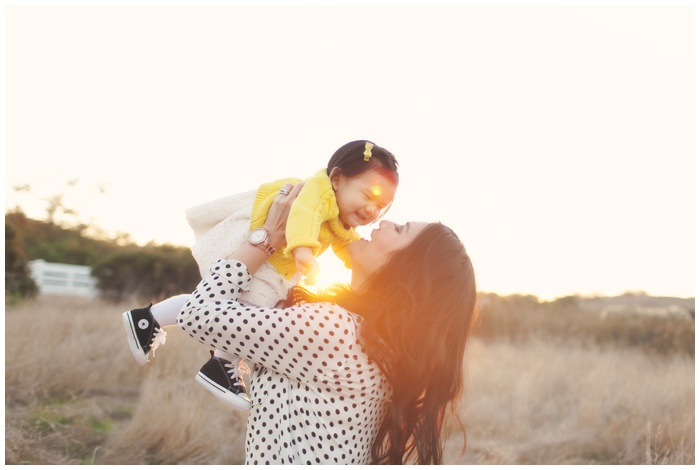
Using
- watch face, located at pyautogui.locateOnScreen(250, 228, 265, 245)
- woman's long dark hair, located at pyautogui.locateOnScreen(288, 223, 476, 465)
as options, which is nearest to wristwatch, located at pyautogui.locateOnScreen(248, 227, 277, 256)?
watch face, located at pyautogui.locateOnScreen(250, 228, 265, 245)

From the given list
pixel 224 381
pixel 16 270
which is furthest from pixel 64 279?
pixel 224 381

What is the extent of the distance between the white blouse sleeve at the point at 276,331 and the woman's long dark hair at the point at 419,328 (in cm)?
10

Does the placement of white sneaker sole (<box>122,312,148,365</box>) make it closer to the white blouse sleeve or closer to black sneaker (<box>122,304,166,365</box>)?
black sneaker (<box>122,304,166,365</box>)

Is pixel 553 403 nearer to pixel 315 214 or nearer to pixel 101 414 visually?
pixel 101 414

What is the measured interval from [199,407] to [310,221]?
4.05 metres

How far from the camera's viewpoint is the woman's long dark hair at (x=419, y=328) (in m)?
2.24

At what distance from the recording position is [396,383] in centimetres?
230

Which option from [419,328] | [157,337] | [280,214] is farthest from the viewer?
[157,337]

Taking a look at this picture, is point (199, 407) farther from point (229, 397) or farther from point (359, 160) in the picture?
point (359, 160)

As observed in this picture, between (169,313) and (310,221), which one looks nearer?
(310,221)

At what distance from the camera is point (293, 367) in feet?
7.16

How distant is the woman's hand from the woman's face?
24 cm

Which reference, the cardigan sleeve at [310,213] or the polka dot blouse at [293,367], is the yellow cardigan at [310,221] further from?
the polka dot blouse at [293,367]

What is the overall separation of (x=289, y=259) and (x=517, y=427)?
5269 millimetres
